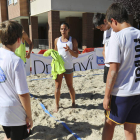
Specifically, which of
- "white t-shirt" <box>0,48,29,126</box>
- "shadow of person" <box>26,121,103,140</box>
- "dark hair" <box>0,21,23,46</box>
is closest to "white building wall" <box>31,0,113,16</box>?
"shadow of person" <box>26,121,103,140</box>

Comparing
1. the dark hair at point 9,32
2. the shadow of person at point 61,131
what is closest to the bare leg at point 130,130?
the shadow of person at point 61,131

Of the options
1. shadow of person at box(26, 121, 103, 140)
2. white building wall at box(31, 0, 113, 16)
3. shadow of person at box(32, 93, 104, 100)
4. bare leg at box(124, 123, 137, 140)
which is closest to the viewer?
bare leg at box(124, 123, 137, 140)

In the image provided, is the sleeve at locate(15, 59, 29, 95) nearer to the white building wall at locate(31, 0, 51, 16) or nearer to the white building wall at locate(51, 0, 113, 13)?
the white building wall at locate(51, 0, 113, 13)

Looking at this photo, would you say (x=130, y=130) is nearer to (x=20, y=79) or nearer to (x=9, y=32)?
(x=20, y=79)

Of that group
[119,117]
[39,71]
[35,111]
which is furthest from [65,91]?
[119,117]

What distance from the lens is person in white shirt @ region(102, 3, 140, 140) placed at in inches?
69.1

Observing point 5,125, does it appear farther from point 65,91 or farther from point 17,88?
point 65,91

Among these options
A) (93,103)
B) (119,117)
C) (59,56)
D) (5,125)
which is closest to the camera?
(5,125)

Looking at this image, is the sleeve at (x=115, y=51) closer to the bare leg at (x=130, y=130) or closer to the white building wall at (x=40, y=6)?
the bare leg at (x=130, y=130)

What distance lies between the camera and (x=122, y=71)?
1.85 metres

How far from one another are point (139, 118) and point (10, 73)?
1.50 metres

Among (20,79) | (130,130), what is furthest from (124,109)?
(20,79)

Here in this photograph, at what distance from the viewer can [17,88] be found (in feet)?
5.30

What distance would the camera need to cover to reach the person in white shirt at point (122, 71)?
1.75 metres
